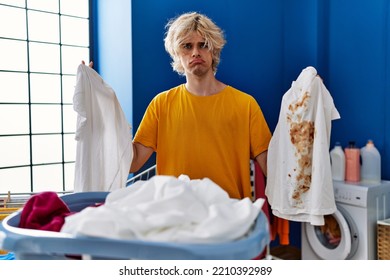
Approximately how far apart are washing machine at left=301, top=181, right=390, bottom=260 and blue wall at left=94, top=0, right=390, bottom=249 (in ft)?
0.97

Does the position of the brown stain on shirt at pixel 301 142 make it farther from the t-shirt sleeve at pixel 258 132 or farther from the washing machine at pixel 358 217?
the washing machine at pixel 358 217

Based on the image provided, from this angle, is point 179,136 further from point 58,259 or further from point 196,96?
point 58,259

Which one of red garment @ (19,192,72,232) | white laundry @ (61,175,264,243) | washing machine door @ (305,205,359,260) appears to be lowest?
washing machine door @ (305,205,359,260)

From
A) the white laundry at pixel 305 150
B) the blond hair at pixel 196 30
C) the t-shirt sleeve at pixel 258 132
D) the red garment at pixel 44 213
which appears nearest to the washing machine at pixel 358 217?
the white laundry at pixel 305 150

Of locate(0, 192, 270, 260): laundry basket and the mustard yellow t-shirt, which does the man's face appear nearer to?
the mustard yellow t-shirt

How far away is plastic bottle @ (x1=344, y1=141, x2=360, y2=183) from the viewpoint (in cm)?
235

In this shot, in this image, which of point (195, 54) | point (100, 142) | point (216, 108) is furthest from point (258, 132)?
point (100, 142)

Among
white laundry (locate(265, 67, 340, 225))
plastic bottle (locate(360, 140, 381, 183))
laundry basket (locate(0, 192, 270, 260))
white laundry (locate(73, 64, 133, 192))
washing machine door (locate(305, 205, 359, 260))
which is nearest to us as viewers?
laundry basket (locate(0, 192, 270, 260))

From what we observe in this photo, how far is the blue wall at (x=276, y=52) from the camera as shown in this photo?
89.8 inches

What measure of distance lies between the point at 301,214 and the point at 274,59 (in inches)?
56.7

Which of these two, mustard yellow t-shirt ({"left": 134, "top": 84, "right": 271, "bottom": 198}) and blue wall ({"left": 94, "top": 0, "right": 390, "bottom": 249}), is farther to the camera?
blue wall ({"left": 94, "top": 0, "right": 390, "bottom": 249})

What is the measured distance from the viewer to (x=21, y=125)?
2.37 meters

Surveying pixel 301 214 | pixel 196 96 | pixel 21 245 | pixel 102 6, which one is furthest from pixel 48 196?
pixel 102 6

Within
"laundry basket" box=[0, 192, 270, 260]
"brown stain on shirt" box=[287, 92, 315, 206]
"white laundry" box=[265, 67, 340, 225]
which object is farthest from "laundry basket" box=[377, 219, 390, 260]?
"laundry basket" box=[0, 192, 270, 260]
